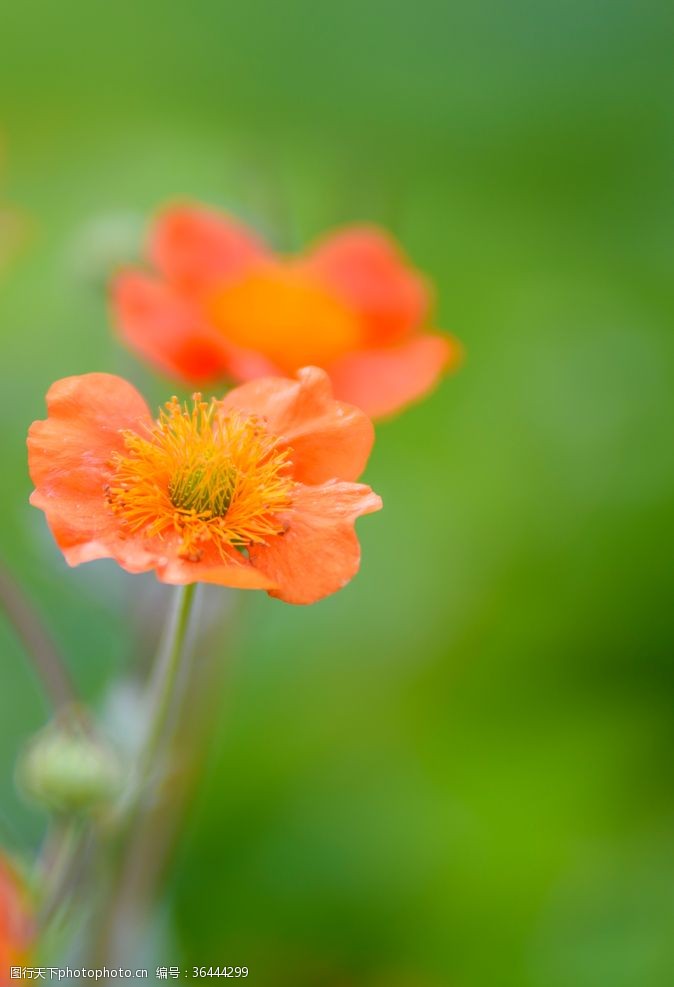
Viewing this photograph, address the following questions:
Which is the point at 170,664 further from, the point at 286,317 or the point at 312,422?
the point at 286,317

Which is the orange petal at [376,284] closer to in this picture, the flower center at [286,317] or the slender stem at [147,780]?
the flower center at [286,317]

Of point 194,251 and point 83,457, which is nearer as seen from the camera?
point 83,457

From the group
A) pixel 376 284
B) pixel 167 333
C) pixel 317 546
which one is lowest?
pixel 317 546

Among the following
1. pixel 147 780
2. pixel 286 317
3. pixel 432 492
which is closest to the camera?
pixel 147 780

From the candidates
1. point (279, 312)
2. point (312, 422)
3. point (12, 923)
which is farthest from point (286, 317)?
point (12, 923)

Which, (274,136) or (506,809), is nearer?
(506,809)

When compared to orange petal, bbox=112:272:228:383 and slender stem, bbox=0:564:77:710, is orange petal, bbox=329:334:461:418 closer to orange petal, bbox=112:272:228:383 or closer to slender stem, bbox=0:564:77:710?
orange petal, bbox=112:272:228:383

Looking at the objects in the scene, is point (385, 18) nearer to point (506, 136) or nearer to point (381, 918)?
point (506, 136)

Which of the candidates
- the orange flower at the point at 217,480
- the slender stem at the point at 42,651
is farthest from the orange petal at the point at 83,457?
the slender stem at the point at 42,651

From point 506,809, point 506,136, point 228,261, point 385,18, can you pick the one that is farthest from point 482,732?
point 385,18
